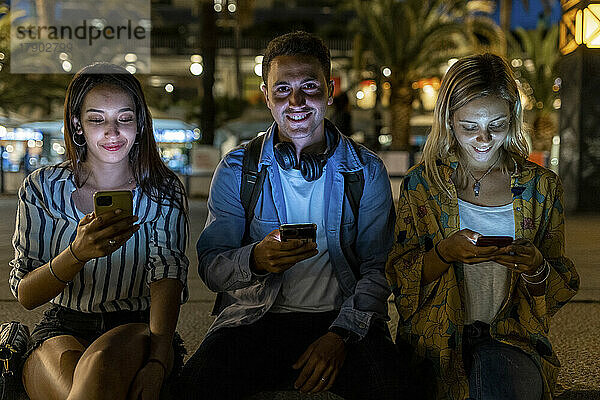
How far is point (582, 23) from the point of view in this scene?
10.5 meters

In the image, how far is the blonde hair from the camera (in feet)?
9.53

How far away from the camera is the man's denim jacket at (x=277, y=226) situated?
3.06 metres

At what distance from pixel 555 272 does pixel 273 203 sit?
118cm

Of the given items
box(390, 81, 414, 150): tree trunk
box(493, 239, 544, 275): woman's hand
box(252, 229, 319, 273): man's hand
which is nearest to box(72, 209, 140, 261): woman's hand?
box(252, 229, 319, 273): man's hand

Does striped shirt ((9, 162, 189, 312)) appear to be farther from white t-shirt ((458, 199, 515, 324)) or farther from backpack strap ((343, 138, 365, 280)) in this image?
white t-shirt ((458, 199, 515, 324))

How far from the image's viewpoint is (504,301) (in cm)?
286

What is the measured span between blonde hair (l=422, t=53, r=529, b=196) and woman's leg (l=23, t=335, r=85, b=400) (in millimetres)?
1529

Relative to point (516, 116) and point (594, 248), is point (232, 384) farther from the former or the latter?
point (594, 248)

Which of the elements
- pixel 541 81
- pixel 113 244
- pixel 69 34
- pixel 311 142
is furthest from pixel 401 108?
pixel 113 244

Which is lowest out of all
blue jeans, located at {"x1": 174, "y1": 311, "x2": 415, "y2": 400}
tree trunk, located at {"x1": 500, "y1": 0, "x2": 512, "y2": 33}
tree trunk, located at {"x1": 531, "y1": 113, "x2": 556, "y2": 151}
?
blue jeans, located at {"x1": 174, "y1": 311, "x2": 415, "y2": 400}

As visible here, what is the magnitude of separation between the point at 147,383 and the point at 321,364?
2.19 ft

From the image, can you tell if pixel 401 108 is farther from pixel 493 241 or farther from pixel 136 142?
pixel 493 241

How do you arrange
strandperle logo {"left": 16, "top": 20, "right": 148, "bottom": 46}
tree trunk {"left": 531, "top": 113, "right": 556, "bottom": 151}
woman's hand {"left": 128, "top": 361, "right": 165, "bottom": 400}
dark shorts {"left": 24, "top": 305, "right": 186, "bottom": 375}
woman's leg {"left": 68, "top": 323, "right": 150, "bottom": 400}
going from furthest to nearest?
Answer: tree trunk {"left": 531, "top": 113, "right": 556, "bottom": 151}
strandperle logo {"left": 16, "top": 20, "right": 148, "bottom": 46}
dark shorts {"left": 24, "top": 305, "right": 186, "bottom": 375}
woman's hand {"left": 128, "top": 361, "right": 165, "bottom": 400}
woman's leg {"left": 68, "top": 323, "right": 150, "bottom": 400}

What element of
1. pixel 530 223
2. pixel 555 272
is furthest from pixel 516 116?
pixel 555 272
